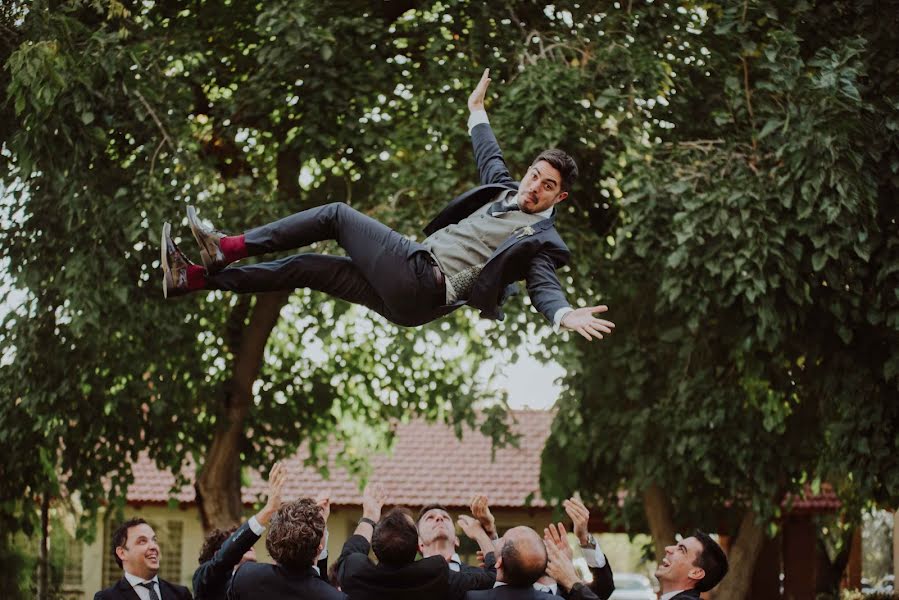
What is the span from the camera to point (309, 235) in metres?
5.58

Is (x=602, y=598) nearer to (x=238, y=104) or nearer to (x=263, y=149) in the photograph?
(x=238, y=104)

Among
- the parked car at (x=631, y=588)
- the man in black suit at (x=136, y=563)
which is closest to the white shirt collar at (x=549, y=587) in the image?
the man in black suit at (x=136, y=563)

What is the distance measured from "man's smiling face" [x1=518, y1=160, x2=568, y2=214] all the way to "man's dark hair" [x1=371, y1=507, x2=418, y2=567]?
1.62m

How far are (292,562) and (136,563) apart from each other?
5.27 feet

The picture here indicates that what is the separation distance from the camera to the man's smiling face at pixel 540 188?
18.8 ft

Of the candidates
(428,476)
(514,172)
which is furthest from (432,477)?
(514,172)

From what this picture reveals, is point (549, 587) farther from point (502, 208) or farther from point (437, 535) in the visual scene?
point (502, 208)

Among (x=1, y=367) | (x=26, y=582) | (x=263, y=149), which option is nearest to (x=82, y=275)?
(x=1, y=367)

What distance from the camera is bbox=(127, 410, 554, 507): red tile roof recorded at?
65.4 feet

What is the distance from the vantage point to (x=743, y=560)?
44.8 ft

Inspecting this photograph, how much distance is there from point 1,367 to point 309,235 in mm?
7107

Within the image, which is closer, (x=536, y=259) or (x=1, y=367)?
(x=536, y=259)

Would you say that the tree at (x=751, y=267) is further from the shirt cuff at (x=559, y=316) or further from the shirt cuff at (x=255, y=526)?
the shirt cuff at (x=255, y=526)

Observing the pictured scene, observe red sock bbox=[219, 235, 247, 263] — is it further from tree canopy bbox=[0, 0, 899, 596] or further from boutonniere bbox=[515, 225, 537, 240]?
tree canopy bbox=[0, 0, 899, 596]
